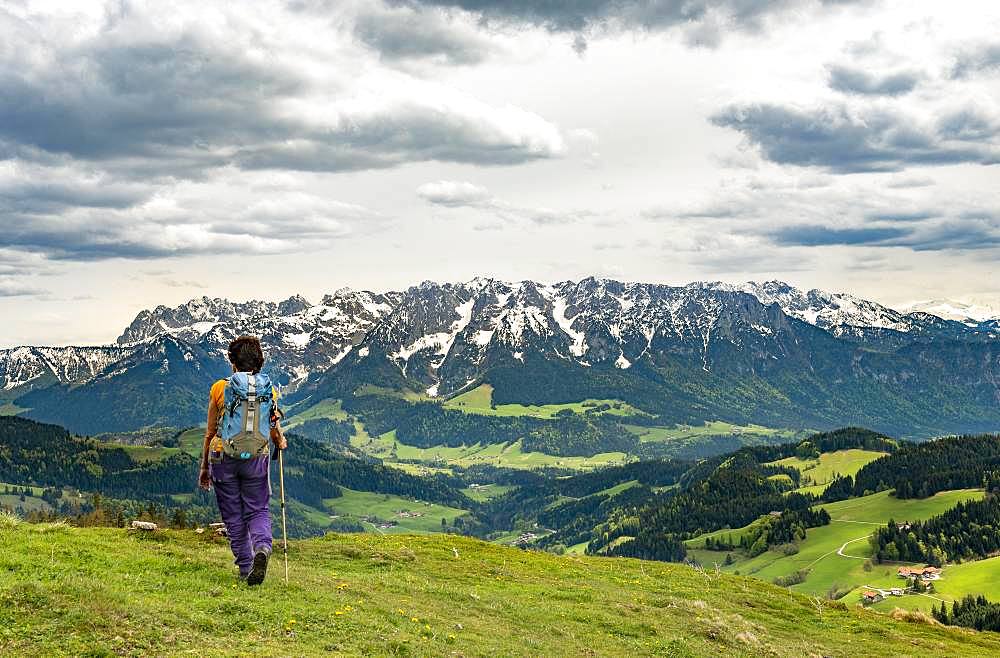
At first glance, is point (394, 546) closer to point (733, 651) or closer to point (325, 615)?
point (733, 651)

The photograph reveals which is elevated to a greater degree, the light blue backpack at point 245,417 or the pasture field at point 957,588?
the light blue backpack at point 245,417

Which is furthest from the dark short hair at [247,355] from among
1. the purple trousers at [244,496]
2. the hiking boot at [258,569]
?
the hiking boot at [258,569]

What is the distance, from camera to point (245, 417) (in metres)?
24.0

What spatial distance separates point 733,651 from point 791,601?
82.3ft

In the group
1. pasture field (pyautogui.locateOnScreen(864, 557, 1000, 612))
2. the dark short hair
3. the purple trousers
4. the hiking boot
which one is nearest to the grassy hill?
the hiking boot

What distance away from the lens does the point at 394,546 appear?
57938mm

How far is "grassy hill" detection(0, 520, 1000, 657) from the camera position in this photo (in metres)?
20.4

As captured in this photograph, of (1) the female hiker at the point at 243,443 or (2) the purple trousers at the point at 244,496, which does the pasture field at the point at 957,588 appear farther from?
(1) the female hiker at the point at 243,443

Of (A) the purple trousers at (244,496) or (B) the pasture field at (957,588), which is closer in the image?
(A) the purple trousers at (244,496)

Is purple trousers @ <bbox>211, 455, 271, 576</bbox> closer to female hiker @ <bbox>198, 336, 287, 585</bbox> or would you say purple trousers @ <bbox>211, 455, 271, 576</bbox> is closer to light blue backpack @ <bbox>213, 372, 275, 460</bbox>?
Answer: female hiker @ <bbox>198, 336, 287, 585</bbox>

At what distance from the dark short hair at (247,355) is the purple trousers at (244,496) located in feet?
9.54

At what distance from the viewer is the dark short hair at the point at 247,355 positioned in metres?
24.4

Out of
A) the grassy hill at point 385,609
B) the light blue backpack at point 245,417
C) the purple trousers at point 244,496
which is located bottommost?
the grassy hill at point 385,609

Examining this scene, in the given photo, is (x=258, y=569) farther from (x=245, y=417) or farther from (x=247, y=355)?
(x=247, y=355)
